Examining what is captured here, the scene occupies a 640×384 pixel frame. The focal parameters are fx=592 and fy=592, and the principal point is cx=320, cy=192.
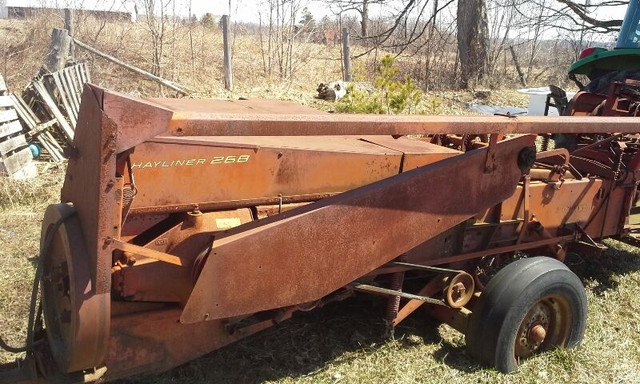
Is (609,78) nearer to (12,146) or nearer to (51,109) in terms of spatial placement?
(12,146)

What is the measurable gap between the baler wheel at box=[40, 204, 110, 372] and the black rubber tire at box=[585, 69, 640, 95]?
4.58 metres

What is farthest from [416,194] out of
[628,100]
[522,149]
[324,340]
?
[628,100]

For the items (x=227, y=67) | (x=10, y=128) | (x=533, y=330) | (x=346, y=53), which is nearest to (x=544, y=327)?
(x=533, y=330)

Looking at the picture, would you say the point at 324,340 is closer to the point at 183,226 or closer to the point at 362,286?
the point at 362,286

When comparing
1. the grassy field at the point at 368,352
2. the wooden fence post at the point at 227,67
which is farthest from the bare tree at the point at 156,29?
the grassy field at the point at 368,352

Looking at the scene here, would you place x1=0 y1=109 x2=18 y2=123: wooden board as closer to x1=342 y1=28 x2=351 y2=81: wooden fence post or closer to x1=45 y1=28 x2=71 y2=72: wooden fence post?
x1=45 y1=28 x2=71 y2=72: wooden fence post

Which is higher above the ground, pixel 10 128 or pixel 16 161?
Answer: pixel 10 128

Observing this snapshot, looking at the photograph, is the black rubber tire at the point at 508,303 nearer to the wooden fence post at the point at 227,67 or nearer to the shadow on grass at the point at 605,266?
the shadow on grass at the point at 605,266

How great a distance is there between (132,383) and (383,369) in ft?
4.38

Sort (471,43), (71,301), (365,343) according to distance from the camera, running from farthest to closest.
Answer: (471,43) → (365,343) → (71,301)

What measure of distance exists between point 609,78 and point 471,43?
406 inches

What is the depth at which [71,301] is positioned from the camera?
2.28 m

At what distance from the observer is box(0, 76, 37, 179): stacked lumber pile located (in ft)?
21.5

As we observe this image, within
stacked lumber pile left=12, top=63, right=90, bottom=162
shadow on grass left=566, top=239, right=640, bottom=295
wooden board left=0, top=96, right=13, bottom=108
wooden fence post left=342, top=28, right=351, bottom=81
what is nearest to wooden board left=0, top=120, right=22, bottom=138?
wooden board left=0, top=96, right=13, bottom=108
